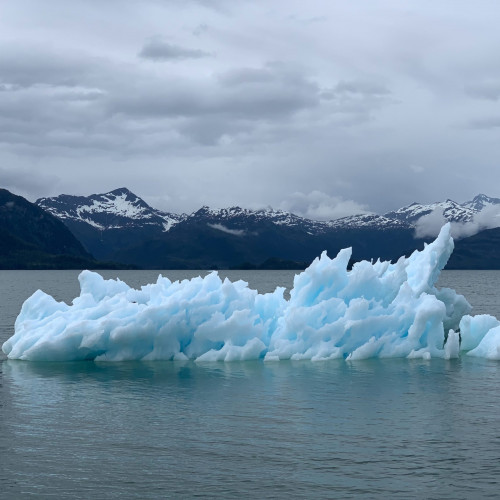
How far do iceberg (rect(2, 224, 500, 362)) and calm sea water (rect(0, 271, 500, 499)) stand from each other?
6.53 ft

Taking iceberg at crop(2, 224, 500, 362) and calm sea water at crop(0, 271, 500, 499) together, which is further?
iceberg at crop(2, 224, 500, 362)

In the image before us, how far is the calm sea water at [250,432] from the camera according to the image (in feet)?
53.8

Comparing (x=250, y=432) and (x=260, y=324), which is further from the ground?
(x=260, y=324)

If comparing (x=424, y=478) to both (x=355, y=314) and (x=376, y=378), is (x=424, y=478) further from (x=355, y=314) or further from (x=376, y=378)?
(x=355, y=314)

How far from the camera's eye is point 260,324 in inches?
1380

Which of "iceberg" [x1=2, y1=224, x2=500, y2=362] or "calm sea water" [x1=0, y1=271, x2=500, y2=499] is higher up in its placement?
"iceberg" [x1=2, y1=224, x2=500, y2=362]

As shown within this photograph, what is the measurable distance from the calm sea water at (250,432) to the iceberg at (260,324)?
1.99 metres

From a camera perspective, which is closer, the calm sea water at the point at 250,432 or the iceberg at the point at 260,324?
the calm sea water at the point at 250,432

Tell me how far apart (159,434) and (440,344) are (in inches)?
761

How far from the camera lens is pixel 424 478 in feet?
55.0

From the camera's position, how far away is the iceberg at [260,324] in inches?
1313

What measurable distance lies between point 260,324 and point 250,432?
570 inches

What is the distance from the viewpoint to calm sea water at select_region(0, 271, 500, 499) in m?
16.4

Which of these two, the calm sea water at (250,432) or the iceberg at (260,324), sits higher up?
the iceberg at (260,324)
